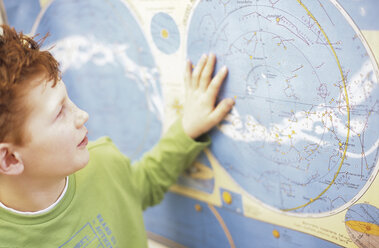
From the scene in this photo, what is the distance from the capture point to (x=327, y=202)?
2.18 feet

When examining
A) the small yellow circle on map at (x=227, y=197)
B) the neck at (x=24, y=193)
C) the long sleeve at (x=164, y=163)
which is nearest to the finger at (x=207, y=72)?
the long sleeve at (x=164, y=163)

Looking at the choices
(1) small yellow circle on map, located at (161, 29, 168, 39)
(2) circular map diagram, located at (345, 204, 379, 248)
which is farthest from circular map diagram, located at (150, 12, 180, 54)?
(2) circular map diagram, located at (345, 204, 379, 248)

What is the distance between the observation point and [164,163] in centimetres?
88

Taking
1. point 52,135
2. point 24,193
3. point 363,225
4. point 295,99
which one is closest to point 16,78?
point 52,135

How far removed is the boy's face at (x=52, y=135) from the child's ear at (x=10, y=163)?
1cm

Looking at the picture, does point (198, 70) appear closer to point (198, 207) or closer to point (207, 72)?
point (207, 72)

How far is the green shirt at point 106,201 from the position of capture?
71cm

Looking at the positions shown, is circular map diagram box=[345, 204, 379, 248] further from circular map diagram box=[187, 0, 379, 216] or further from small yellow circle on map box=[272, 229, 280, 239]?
small yellow circle on map box=[272, 229, 280, 239]

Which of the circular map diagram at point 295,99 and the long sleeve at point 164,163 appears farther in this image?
the long sleeve at point 164,163

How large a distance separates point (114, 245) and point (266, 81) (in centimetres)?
46

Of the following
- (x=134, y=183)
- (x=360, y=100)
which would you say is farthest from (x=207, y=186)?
(x=360, y=100)

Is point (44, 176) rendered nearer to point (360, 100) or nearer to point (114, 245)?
point (114, 245)

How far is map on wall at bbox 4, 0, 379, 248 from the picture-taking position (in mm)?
595

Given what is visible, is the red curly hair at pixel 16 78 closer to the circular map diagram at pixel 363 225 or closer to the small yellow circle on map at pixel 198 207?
the small yellow circle on map at pixel 198 207
